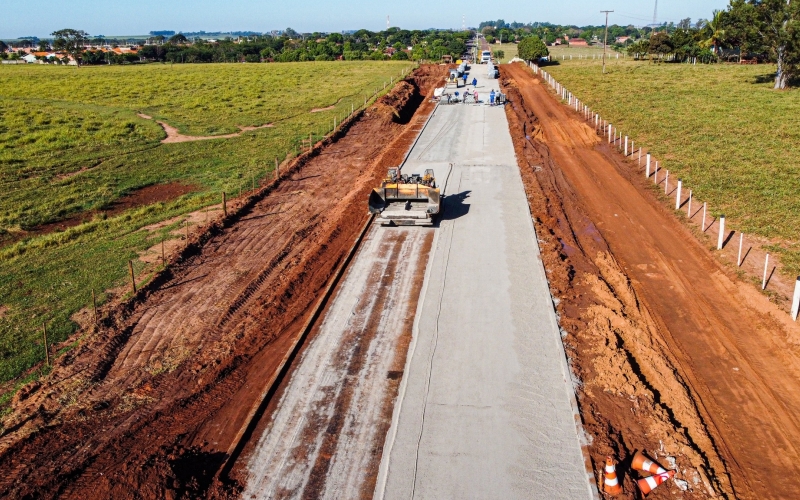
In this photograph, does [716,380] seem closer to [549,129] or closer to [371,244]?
[371,244]

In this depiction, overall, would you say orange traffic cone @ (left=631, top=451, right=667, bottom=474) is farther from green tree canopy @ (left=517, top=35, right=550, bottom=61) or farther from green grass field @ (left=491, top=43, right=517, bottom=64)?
green grass field @ (left=491, top=43, right=517, bottom=64)

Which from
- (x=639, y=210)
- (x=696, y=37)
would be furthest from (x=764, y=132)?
(x=696, y=37)

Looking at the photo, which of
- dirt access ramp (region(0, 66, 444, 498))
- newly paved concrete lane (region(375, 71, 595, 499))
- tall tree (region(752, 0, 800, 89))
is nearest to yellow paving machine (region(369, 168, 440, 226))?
newly paved concrete lane (region(375, 71, 595, 499))

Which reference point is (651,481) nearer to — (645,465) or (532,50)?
(645,465)

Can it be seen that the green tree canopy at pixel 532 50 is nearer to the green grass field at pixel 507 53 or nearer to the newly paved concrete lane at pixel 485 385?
the green grass field at pixel 507 53

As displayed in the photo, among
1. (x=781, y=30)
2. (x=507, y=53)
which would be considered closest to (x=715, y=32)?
(x=781, y=30)

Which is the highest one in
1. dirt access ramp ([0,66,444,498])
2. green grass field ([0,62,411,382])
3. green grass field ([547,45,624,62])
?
green grass field ([547,45,624,62])
